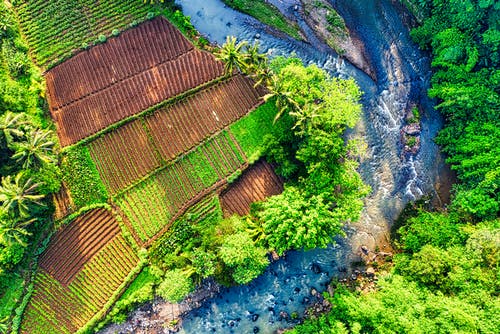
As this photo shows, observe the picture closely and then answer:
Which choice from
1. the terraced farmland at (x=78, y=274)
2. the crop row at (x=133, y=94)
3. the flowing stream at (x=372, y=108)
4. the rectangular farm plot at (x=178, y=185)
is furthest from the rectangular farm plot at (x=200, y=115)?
the terraced farmland at (x=78, y=274)

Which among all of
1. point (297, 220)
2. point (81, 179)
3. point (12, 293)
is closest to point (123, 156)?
point (81, 179)

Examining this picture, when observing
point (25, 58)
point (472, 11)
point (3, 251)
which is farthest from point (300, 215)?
point (25, 58)

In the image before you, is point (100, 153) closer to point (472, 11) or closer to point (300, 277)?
point (300, 277)

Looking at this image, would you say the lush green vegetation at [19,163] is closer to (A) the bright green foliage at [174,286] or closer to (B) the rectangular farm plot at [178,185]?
(B) the rectangular farm plot at [178,185]

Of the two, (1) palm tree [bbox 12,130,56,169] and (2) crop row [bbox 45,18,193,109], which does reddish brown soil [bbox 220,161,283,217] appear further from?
(1) palm tree [bbox 12,130,56,169]

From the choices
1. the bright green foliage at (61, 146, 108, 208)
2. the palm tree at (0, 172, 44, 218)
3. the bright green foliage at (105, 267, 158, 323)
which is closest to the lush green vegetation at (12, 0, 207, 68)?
Result: the bright green foliage at (61, 146, 108, 208)
